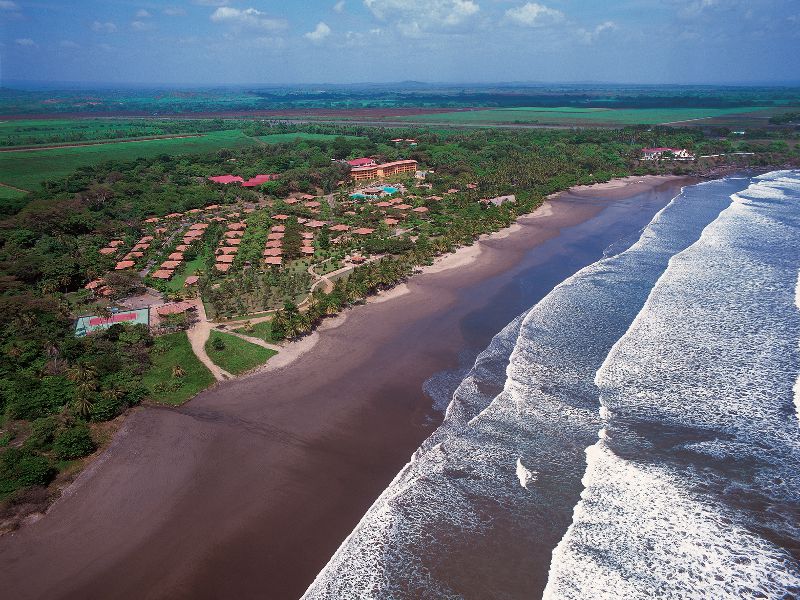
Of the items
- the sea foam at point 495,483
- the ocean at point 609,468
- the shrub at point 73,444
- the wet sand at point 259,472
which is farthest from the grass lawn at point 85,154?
the ocean at point 609,468

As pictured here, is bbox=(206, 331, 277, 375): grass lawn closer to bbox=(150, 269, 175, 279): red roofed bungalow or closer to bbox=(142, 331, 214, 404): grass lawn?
bbox=(142, 331, 214, 404): grass lawn

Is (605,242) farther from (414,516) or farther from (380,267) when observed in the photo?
(414,516)

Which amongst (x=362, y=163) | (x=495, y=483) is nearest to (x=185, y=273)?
(x=495, y=483)

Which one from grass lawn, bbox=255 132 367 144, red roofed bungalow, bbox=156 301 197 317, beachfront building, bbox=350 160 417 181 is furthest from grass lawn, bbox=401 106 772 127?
red roofed bungalow, bbox=156 301 197 317

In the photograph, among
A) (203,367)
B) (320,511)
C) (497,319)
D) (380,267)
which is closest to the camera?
(320,511)

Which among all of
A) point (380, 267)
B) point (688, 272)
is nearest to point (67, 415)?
point (380, 267)

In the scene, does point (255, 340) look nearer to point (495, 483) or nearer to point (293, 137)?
point (495, 483)

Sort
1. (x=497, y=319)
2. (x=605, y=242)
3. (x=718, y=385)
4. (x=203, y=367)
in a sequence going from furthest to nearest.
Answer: (x=605, y=242), (x=497, y=319), (x=203, y=367), (x=718, y=385)
